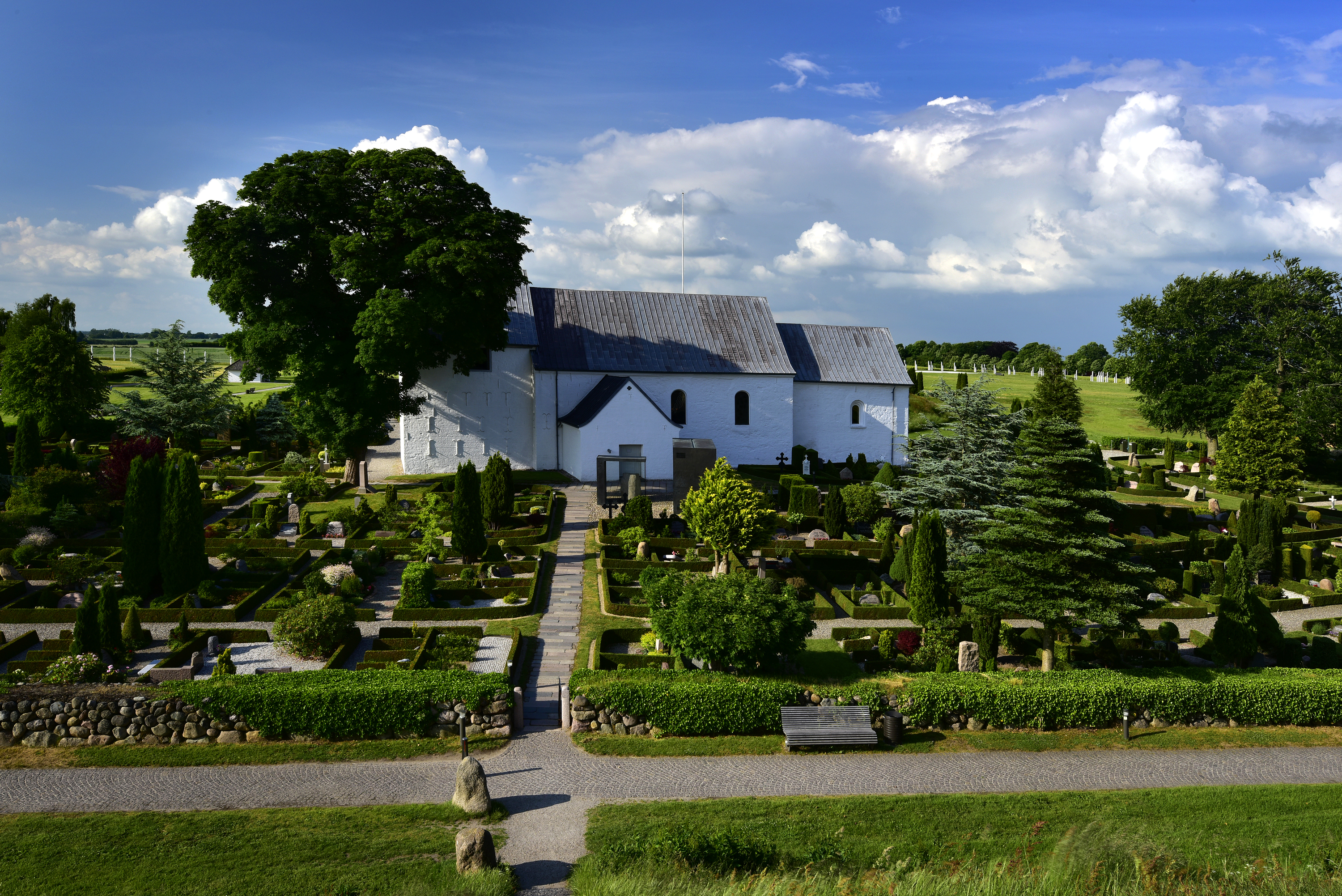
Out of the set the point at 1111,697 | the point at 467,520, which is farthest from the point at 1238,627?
the point at 467,520

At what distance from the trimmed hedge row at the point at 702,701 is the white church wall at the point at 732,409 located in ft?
79.1

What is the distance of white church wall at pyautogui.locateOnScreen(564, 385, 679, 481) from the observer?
34719 mm

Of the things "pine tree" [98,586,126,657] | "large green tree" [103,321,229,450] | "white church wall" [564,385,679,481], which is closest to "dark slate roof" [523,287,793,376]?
"white church wall" [564,385,679,481]

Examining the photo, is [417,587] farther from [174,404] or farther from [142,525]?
[174,404]

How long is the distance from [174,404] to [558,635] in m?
30.1

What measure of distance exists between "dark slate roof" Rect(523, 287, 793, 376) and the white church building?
60mm

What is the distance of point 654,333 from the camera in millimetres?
39688

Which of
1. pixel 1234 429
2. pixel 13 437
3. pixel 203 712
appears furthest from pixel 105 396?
pixel 1234 429

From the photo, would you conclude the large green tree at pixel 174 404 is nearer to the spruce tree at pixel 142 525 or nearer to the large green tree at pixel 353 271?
the large green tree at pixel 353 271

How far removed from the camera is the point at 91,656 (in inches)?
598

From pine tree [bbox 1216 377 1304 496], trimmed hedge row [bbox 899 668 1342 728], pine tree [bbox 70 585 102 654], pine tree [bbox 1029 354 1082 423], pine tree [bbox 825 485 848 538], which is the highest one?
pine tree [bbox 1029 354 1082 423]

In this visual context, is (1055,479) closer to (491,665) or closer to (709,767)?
(709,767)

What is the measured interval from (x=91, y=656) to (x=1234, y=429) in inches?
1545

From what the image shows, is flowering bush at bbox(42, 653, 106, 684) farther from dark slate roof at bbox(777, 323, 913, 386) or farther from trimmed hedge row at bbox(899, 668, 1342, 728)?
dark slate roof at bbox(777, 323, 913, 386)
